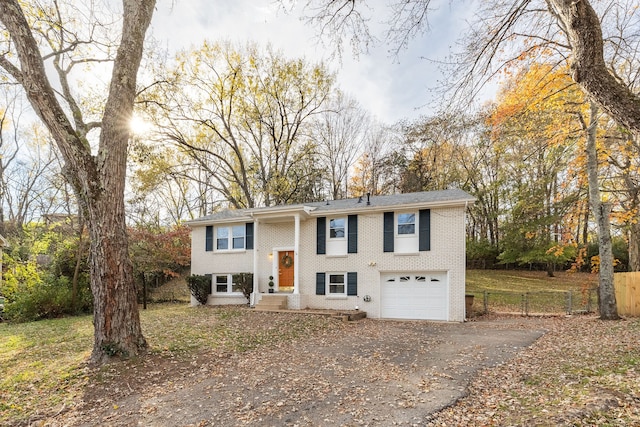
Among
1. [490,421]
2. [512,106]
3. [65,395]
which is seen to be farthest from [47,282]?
[512,106]

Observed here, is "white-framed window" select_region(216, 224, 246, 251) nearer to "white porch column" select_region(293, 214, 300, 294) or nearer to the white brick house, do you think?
the white brick house

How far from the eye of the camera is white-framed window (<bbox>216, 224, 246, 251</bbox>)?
1703 cm

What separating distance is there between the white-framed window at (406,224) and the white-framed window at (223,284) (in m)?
8.40

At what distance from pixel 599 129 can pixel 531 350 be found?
32.6 ft

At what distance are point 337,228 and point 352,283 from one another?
242 centimetres

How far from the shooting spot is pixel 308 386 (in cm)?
568

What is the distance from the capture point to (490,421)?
4.08 metres

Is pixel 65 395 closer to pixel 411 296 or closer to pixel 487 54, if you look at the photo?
pixel 487 54

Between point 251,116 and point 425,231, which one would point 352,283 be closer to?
point 425,231

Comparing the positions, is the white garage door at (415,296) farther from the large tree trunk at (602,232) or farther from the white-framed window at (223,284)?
the white-framed window at (223,284)

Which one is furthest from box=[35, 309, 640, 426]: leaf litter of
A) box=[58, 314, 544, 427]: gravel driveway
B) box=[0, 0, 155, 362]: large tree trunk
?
box=[0, 0, 155, 362]: large tree trunk

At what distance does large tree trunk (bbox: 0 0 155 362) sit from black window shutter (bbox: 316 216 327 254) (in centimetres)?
887

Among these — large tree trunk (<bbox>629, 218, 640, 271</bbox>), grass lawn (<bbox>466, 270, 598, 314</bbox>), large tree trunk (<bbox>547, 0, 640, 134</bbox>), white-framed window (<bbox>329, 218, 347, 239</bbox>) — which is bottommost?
grass lawn (<bbox>466, 270, 598, 314</bbox>)

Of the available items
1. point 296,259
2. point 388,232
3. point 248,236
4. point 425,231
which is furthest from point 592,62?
point 248,236
